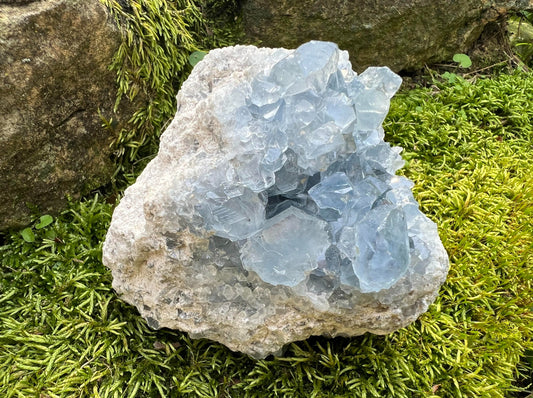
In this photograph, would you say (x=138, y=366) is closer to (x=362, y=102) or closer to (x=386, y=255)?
(x=386, y=255)

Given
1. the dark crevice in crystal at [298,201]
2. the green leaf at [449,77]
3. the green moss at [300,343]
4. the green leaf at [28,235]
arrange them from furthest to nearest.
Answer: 1. the green leaf at [449,77]
2. the green leaf at [28,235]
3. the green moss at [300,343]
4. the dark crevice in crystal at [298,201]

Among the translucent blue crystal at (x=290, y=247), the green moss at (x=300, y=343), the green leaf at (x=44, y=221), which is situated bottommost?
the green moss at (x=300, y=343)

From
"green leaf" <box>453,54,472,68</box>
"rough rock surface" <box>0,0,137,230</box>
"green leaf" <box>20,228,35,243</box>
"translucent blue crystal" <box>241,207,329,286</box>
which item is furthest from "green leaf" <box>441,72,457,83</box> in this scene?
"green leaf" <box>20,228,35,243</box>

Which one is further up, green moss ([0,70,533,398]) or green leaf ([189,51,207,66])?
green leaf ([189,51,207,66])

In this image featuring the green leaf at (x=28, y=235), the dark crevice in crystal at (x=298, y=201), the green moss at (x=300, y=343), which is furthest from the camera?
the green leaf at (x=28, y=235)

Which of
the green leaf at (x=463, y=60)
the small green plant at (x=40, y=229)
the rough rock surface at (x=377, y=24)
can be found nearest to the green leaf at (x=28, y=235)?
the small green plant at (x=40, y=229)

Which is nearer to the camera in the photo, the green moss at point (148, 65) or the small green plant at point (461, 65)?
the green moss at point (148, 65)

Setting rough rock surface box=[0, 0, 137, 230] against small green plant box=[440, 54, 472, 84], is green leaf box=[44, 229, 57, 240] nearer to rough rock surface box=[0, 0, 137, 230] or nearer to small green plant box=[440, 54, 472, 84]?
rough rock surface box=[0, 0, 137, 230]

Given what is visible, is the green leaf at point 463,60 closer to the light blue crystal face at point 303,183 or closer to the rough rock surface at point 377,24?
the rough rock surface at point 377,24

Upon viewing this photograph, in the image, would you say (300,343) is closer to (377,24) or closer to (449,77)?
(377,24)
